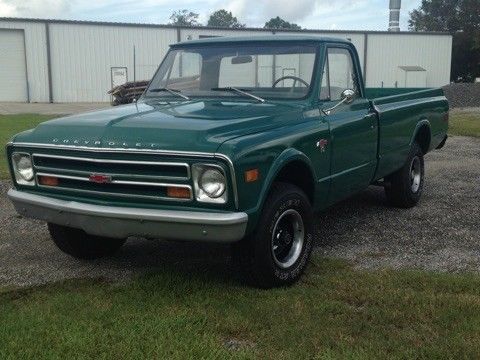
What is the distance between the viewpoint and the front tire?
4242 mm

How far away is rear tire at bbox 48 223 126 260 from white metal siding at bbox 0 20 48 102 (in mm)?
30767

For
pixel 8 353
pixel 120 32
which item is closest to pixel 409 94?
pixel 8 353

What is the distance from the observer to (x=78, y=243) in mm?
5137

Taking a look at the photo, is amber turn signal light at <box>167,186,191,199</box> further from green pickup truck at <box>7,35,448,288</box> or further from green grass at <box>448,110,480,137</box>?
green grass at <box>448,110,480,137</box>

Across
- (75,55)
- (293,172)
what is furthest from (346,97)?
(75,55)

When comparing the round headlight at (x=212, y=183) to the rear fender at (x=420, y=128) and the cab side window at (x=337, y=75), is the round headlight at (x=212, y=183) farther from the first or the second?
the rear fender at (x=420, y=128)

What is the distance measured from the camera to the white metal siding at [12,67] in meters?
33.7

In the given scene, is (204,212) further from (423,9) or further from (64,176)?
(423,9)

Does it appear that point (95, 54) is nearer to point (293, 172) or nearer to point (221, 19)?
point (293, 172)

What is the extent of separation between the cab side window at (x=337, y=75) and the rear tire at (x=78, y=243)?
2271 millimetres

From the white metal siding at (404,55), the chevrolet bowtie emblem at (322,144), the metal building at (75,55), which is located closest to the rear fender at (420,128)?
the chevrolet bowtie emblem at (322,144)

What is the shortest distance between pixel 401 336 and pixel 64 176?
8.29 feet

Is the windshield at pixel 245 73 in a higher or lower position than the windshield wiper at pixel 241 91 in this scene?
higher

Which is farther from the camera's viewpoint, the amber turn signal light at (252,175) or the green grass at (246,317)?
the amber turn signal light at (252,175)
